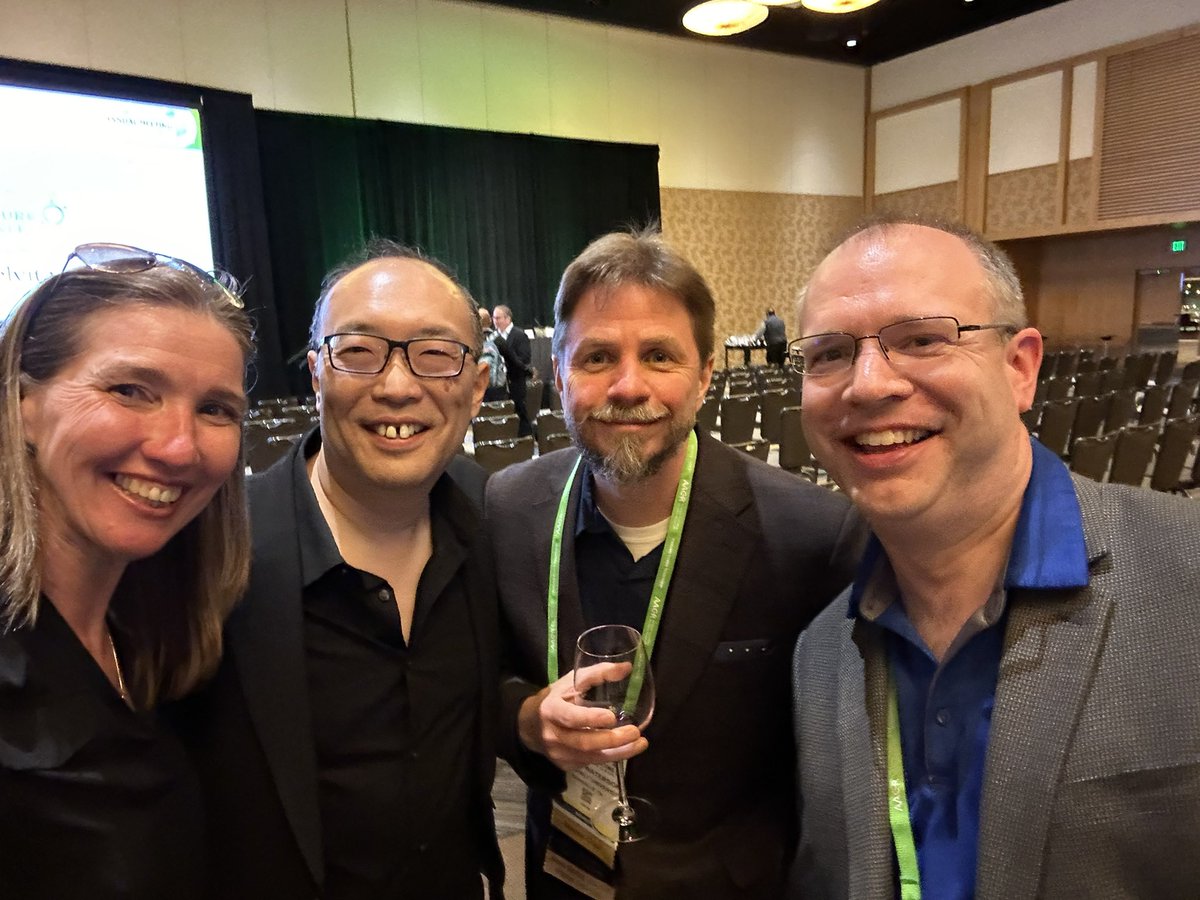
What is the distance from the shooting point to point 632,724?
134 cm

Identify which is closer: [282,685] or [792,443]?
[282,685]

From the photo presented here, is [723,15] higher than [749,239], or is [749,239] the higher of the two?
[723,15]

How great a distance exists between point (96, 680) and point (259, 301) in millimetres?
11630

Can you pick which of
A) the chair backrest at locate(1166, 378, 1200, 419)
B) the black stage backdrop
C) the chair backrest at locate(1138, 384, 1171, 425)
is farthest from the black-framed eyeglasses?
the black stage backdrop

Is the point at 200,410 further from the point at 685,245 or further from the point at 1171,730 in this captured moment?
the point at 685,245

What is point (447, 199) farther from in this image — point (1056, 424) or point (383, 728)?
point (383, 728)

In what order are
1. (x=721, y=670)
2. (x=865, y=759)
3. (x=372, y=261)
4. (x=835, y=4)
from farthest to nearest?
(x=835, y=4) → (x=372, y=261) → (x=721, y=670) → (x=865, y=759)

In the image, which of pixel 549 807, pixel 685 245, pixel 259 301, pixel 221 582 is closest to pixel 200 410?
pixel 221 582

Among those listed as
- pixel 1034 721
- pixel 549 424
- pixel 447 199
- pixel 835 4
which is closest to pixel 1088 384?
pixel 835 4

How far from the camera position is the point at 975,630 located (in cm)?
117

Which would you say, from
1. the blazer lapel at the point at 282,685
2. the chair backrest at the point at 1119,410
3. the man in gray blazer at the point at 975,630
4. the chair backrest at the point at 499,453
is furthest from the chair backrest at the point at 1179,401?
the blazer lapel at the point at 282,685

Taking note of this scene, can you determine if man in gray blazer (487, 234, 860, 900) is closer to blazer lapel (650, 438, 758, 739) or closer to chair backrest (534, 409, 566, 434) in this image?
blazer lapel (650, 438, 758, 739)

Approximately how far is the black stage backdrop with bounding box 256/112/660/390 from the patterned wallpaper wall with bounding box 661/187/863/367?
1.15m

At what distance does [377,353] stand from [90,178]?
10.2 meters
